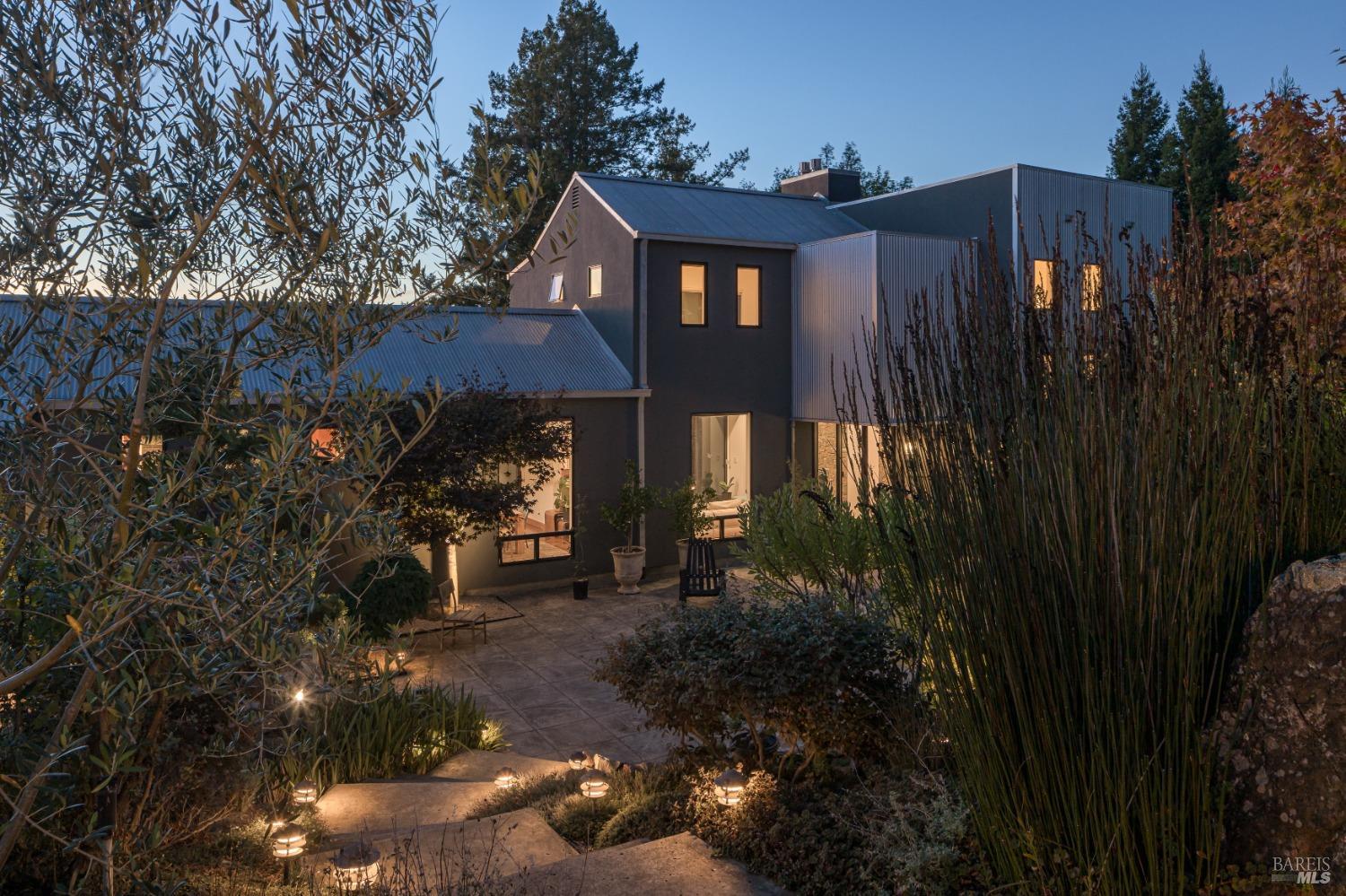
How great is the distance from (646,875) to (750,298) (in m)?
11.3

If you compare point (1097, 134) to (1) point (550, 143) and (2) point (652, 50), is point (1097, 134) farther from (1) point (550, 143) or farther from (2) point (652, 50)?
(1) point (550, 143)

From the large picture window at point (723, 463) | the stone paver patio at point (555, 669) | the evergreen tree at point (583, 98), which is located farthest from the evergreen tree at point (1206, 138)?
the stone paver patio at point (555, 669)

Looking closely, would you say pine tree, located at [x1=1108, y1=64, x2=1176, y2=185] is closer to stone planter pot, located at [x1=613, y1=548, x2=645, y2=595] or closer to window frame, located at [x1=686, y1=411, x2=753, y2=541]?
window frame, located at [x1=686, y1=411, x2=753, y2=541]

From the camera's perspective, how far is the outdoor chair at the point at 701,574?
1131 cm

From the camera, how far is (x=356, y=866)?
4.08m

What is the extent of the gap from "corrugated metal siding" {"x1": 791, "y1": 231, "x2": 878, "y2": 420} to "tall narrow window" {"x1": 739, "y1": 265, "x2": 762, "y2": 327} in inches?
26.2

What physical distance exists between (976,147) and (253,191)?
241ft

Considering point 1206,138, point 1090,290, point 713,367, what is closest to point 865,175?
point 1206,138

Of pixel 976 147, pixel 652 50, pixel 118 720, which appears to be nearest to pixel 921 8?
pixel 652 50

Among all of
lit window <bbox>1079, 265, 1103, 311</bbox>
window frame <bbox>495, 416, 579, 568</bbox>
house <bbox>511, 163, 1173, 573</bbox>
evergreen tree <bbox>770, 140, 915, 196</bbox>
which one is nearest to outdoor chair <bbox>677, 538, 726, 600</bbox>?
house <bbox>511, 163, 1173, 573</bbox>

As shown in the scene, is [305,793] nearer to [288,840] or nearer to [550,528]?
[288,840]

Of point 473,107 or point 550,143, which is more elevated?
point 550,143

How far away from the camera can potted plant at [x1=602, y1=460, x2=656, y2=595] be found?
42.0 feet

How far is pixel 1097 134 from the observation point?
1201 inches
